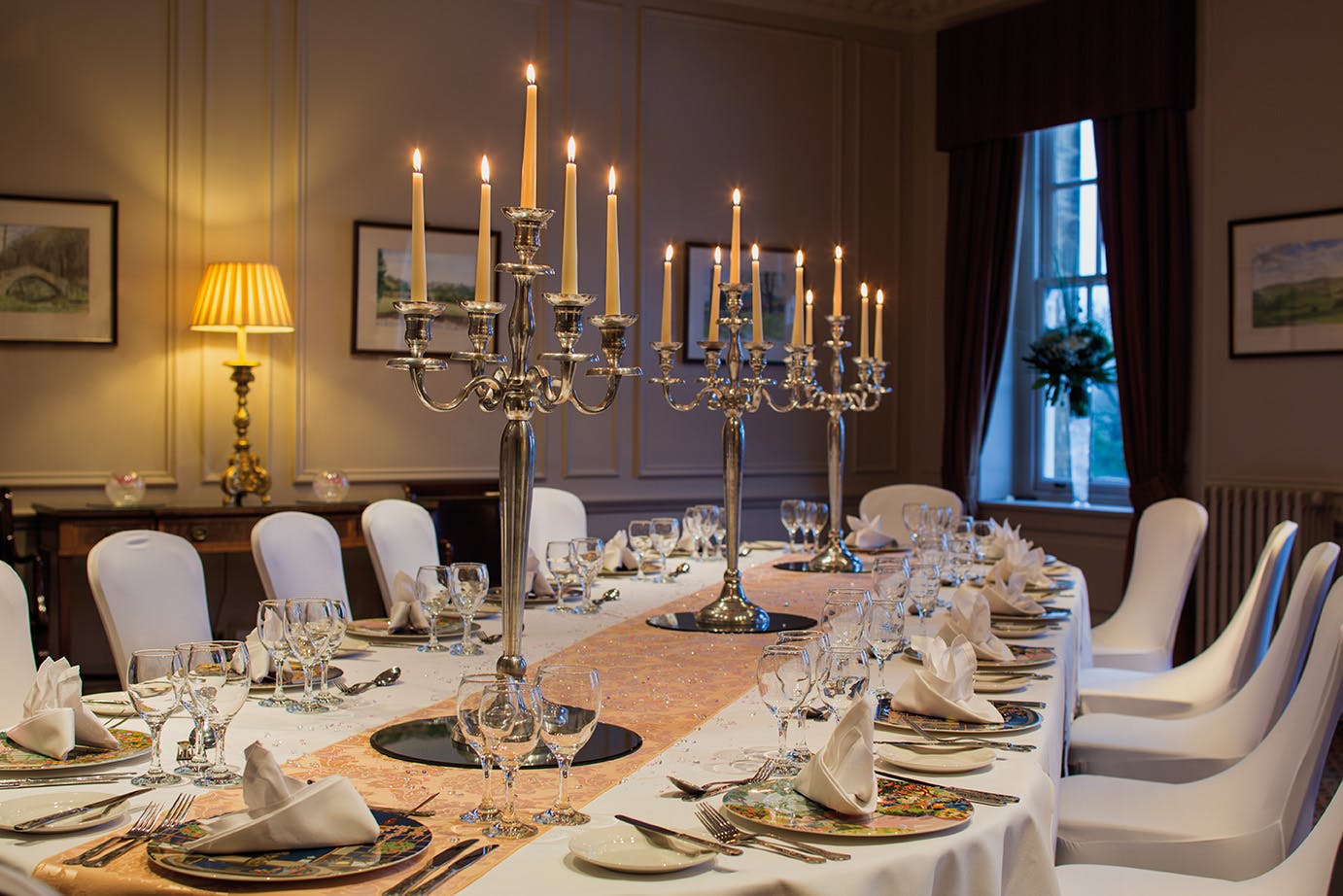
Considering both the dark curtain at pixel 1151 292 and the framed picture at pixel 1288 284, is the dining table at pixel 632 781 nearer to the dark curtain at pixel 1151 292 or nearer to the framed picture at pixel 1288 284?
the framed picture at pixel 1288 284

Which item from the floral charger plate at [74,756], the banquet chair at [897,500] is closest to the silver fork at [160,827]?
the floral charger plate at [74,756]

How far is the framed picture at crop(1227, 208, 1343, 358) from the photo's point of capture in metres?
5.52

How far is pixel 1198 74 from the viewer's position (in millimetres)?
6023

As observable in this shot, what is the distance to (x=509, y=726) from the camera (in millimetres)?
1464

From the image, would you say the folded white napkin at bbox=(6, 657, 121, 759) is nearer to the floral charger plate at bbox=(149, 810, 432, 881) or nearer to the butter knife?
the floral charger plate at bbox=(149, 810, 432, 881)

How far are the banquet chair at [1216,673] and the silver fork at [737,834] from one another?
2.19 metres

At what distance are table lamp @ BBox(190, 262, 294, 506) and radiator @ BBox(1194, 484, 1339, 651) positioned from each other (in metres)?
3.98

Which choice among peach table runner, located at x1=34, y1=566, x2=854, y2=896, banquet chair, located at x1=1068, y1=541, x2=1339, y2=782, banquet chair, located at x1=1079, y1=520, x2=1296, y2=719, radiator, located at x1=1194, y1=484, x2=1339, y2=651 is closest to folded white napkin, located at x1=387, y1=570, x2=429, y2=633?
peach table runner, located at x1=34, y1=566, x2=854, y2=896

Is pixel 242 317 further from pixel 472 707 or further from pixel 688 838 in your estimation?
pixel 688 838

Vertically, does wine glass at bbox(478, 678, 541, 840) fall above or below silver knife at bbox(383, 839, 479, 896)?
above

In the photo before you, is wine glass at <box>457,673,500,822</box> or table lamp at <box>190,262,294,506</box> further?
table lamp at <box>190,262,294,506</box>

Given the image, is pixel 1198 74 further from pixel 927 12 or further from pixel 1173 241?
pixel 927 12

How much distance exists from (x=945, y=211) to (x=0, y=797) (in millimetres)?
6326

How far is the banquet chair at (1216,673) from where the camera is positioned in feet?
10.9
